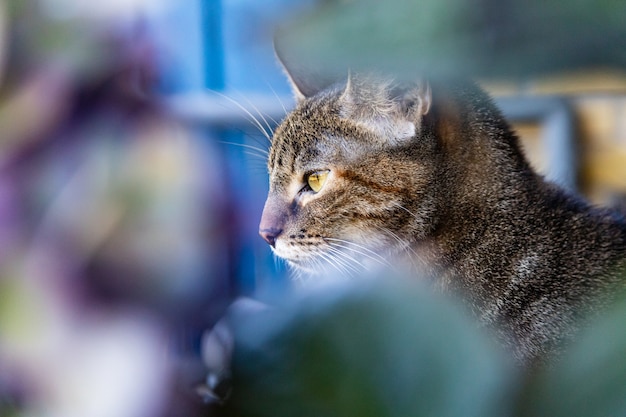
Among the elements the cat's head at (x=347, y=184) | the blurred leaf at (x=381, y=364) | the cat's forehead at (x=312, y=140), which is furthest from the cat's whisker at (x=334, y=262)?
the blurred leaf at (x=381, y=364)

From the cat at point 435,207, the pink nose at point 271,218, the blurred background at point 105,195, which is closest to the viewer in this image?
the blurred background at point 105,195

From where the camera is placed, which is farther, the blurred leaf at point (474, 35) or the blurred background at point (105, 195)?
the blurred background at point (105, 195)

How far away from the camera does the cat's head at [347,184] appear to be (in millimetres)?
718

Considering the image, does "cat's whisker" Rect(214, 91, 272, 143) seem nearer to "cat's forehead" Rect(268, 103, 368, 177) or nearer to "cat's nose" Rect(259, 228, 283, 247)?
"cat's forehead" Rect(268, 103, 368, 177)

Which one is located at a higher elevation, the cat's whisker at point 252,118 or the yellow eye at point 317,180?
the cat's whisker at point 252,118

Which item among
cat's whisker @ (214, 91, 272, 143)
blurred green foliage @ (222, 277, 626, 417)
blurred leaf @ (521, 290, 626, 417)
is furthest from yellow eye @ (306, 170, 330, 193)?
blurred leaf @ (521, 290, 626, 417)

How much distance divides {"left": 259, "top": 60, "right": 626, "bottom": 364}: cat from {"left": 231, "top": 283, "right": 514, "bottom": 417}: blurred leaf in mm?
381

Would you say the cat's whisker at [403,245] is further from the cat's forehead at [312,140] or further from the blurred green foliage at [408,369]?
the blurred green foliage at [408,369]

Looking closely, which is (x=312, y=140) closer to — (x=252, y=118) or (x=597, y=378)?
(x=252, y=118)

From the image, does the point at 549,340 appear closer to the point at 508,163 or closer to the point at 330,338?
the point at 508,163

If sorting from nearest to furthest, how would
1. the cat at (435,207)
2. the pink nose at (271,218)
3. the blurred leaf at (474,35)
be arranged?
the blurred leaf at (474,35) → the cat at (435,207) → the pink nose at (271,218)

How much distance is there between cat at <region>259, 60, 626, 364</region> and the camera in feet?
2.14

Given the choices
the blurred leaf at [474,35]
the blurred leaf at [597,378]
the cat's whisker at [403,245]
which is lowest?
the cat's whisker at [403,245]

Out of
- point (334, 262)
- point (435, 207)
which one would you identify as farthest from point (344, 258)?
point (435, 207)
